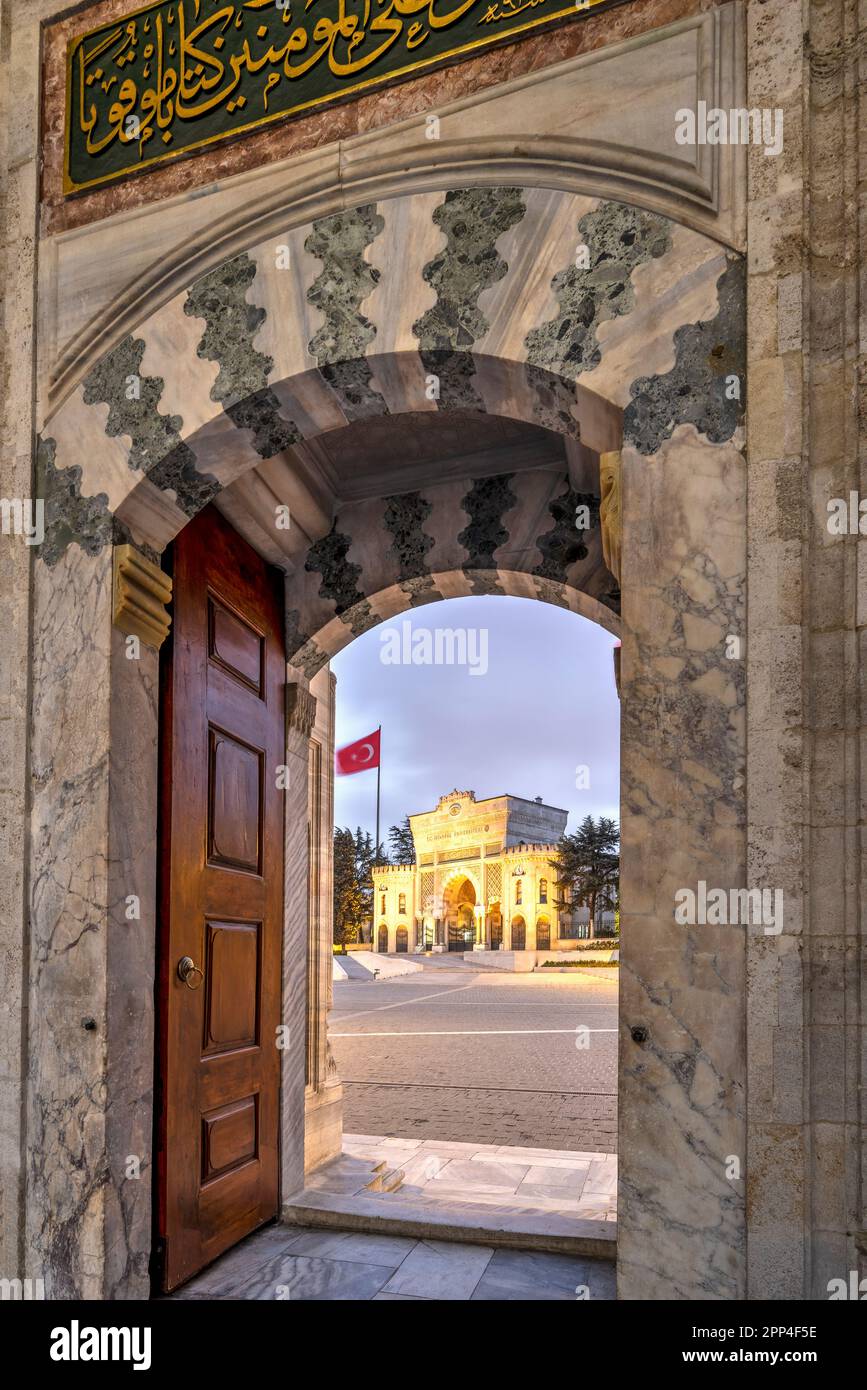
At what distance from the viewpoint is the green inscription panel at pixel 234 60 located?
321cm

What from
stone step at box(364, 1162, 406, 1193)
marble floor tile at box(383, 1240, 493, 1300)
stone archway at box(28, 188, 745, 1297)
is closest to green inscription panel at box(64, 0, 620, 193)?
stone archway at box(28, 188, 745, 1297)

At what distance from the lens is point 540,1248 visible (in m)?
4.02

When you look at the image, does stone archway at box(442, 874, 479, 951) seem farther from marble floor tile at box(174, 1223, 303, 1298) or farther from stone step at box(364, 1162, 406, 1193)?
marble floor tile at box(174, 1223, 303, 1298)

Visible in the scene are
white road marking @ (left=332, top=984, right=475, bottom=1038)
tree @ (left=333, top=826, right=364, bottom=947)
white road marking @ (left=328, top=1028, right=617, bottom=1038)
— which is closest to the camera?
white road marking @ (left=328, top=1028, right=617, bottom=1038)

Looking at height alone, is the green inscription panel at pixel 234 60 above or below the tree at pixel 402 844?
above

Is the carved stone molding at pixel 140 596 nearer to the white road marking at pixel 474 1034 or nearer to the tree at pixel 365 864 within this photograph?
the white road marking at pixel 474 1034

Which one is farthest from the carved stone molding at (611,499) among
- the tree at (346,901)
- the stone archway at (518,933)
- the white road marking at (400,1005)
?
the stone archway at (518,933)

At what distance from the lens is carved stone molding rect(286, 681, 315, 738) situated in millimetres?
4941

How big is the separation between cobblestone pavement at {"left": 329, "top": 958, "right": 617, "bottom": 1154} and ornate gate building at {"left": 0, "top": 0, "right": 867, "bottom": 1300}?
231 centimetres

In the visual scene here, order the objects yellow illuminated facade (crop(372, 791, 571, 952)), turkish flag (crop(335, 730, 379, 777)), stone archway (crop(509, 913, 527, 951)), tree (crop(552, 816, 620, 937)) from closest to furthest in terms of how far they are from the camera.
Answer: turkish flag (crop(335, 730, 379, 777)) → tree (crop(552, 816, 620, 937)) → yellow illuminated facade (crop(372, 791, 571, 952)) → stone archway (crop(509, 913, 527, 951))

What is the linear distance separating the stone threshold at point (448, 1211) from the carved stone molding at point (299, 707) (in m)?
2.26

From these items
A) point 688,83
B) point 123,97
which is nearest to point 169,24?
point 123,97

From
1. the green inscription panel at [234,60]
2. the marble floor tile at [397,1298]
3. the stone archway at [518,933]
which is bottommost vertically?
the stone archway at [518,933]

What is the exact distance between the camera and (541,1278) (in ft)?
12.2
